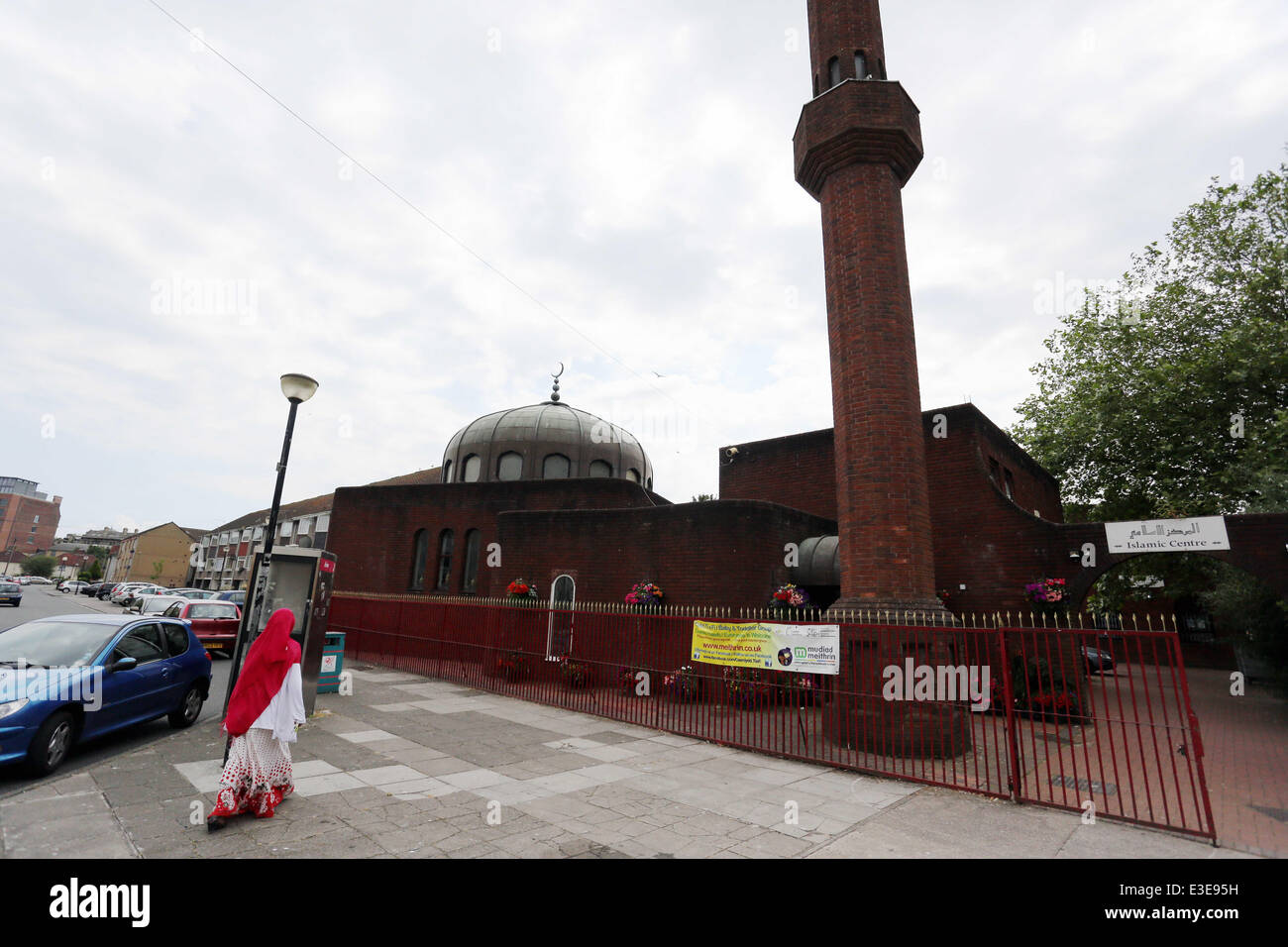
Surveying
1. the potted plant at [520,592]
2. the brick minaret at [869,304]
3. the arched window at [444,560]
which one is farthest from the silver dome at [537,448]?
the brick minaret at [869,304]

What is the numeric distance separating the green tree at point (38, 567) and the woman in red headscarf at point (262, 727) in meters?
127

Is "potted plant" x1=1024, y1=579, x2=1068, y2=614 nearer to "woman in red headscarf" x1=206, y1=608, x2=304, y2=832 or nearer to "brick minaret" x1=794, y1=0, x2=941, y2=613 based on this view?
"brick minaret" x1=794, y1=0, x2=941, y2=613

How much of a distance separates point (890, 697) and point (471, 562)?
58.5 ft

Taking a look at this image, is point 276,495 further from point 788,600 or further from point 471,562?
point 471,562

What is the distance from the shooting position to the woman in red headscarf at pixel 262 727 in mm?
5316

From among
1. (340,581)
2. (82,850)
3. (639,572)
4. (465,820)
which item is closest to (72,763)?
(82,850)

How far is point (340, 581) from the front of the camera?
25703 millimetres

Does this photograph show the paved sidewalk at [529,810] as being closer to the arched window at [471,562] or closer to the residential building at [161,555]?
the arched window at [471,562]

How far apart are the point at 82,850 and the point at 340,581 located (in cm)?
2277

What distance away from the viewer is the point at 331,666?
494 inches

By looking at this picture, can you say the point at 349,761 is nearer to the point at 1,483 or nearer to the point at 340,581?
the point at 340,581

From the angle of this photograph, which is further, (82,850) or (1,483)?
(1,483)

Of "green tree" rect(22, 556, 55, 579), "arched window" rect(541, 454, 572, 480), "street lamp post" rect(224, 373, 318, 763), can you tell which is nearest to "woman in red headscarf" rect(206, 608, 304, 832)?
"street lamp post" rect(224, 373, 318, 763)

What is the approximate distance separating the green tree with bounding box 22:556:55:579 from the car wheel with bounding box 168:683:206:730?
121 metres
